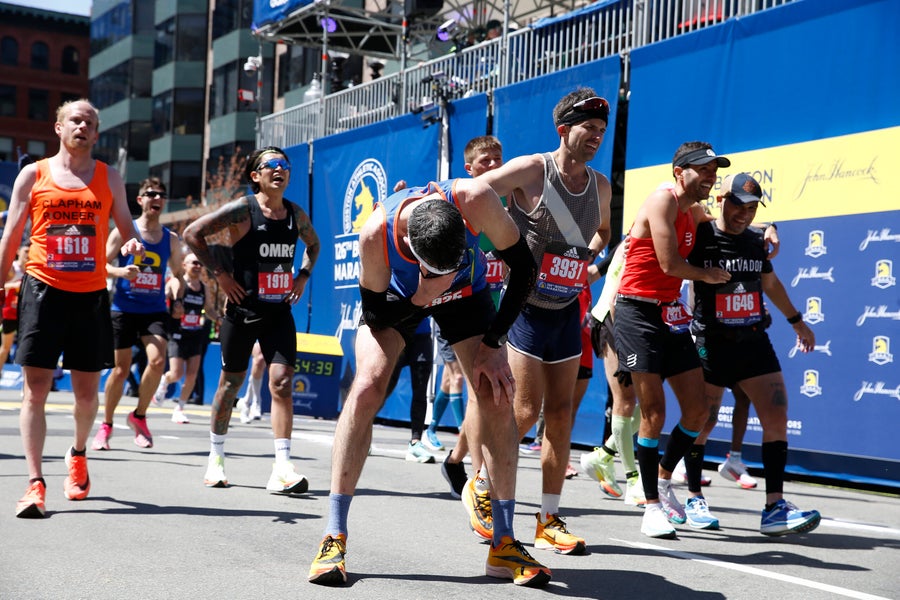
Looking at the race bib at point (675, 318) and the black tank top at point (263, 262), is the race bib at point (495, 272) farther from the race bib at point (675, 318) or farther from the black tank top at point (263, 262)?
the race bib at point (675, 318)

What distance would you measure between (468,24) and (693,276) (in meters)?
13.3

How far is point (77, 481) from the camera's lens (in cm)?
608

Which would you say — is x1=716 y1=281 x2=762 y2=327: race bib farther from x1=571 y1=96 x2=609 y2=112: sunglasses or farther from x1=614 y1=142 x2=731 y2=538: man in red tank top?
x1=571 y1=96 x2=609 y2=112: sunglasses

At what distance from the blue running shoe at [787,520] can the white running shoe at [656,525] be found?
581mm

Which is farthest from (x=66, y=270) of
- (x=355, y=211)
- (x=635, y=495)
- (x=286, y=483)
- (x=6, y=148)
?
(x=6, y=148)

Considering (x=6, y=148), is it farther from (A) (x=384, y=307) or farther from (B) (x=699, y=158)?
(A) (x=384, y=307)

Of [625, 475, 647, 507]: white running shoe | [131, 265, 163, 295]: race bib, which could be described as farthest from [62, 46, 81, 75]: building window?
[625, 475, 647, 507]: white running shoe

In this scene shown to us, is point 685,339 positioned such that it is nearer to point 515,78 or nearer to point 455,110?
point 515,78

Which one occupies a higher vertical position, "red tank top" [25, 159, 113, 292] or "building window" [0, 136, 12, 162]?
"building window" [0, 136, 12, 162]

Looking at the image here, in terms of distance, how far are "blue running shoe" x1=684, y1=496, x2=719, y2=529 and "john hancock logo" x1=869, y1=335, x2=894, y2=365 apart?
315cm

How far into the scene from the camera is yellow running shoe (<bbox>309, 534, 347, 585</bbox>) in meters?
4.02

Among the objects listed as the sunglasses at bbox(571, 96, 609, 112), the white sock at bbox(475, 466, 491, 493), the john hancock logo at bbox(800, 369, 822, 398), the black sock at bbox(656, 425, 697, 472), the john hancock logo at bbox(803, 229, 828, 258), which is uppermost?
the sunglasses at bbox(571, 96, 609, 112)

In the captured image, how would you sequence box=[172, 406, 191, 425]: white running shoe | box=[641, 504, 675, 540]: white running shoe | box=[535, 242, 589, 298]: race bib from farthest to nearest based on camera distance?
box=[172, 406, 191, 425]: white running shoe < box=[641, 504, 675, 540]: white running shoe < box=[535, 242, 589, 298]: race bib

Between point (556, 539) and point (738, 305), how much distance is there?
6.66ft
